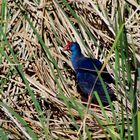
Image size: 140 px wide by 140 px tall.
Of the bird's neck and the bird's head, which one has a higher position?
the bird's head

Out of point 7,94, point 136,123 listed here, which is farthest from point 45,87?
point 136,123

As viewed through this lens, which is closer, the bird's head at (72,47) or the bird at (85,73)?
the bird at (85,73)

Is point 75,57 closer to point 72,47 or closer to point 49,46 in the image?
point 72,47

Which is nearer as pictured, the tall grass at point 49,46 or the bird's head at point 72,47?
the tall grass at point 49,46

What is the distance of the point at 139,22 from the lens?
4.42 meters

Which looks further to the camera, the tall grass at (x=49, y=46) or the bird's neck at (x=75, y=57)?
the bird's neck at (x=75, y=57)

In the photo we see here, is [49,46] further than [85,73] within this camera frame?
Yes

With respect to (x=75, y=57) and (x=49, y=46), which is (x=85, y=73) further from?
(x=49, y=46)

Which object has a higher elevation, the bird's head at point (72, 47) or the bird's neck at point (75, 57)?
the bird's head at point (72, 47)

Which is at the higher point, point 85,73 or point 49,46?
point 49,46

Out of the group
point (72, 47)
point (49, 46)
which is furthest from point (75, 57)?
point (49, 46)

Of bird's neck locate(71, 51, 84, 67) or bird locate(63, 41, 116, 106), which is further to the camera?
bird's neck locate(71, 51, 84, 67)

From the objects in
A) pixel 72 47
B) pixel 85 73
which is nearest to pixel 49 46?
pixel 72 47

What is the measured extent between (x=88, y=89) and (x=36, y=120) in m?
0.49
